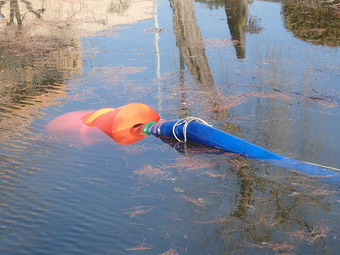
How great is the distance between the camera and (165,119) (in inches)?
307

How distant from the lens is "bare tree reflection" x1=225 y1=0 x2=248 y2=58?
11528mm

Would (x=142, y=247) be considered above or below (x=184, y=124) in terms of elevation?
below

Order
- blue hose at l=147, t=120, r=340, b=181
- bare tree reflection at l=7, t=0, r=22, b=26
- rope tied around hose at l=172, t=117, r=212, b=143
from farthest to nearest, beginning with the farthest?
bare tree reflection at l=7, t=0, r=22, b=26, rope tied around hose at l=172, t=117, r=212, b=143, blue hose at l=147, t=120, r=340, b=181

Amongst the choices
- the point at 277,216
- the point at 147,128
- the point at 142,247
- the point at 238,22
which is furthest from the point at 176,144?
the point at 238,22

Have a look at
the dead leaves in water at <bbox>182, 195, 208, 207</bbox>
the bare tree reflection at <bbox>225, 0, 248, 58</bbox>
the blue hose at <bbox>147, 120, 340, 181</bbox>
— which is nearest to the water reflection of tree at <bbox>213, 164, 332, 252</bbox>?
the blue hose at <bbox>147, 120, 340, 181</bbox>

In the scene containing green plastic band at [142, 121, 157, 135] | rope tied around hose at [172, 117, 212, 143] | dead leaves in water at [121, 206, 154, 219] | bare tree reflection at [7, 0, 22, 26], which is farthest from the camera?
bare tree reflection at [7, 0, 22, 26]

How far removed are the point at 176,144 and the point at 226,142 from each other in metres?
0.87

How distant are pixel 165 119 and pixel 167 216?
9.51ft

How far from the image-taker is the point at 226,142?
6.48 m

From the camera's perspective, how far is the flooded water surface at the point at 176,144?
190 inches

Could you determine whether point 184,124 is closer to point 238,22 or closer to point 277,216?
point 277,216

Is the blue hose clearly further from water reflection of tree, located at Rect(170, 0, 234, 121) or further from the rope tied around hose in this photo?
water reflection of tree, located at Rect(170, 0, 234, 121)

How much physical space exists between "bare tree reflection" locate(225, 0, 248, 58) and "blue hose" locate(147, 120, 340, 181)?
4382 mm

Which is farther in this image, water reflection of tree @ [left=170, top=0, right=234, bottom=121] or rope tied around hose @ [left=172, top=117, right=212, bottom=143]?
water reflection of tree @ [left=170, top=0, right=234, bottom=121]
